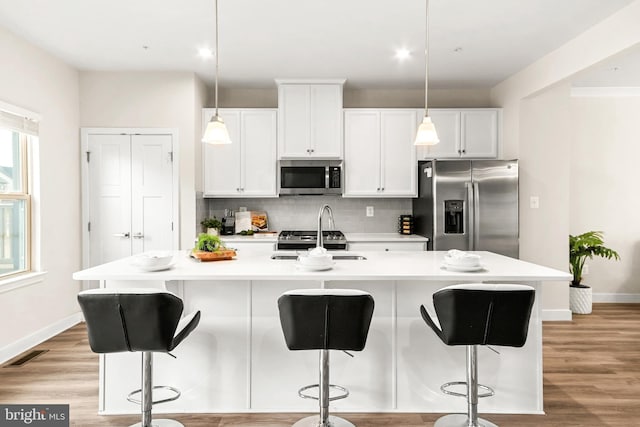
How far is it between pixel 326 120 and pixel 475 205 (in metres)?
1.83

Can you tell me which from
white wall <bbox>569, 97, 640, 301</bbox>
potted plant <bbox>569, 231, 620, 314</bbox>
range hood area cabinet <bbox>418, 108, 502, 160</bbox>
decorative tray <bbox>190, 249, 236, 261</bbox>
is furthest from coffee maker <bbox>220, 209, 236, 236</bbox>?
white wall <bbox>569, 97, 640, 301</bbox>

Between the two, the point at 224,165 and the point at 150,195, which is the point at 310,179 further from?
the point at 150,195

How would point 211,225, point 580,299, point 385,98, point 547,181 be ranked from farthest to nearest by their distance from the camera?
point 385,98 → point 580,299 → point 211,225 → point 547,181

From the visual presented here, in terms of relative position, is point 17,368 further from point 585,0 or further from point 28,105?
point 585,0

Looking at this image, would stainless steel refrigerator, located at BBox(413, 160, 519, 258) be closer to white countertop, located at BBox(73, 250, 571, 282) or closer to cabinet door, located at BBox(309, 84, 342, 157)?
cabinet door, located at BBox(309, 84, 342, 157)

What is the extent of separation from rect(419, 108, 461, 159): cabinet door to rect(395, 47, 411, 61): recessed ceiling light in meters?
1.00

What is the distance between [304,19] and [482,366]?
8.92 ft

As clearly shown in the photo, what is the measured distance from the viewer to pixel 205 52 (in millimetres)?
4293

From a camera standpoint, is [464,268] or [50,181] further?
[50,181]

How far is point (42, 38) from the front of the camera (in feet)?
13.0

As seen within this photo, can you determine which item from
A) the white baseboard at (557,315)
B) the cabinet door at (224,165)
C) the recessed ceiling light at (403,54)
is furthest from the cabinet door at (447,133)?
the cabinet door at (224,165)

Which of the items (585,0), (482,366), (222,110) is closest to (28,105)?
(222,110)

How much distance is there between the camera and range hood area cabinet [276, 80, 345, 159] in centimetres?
520

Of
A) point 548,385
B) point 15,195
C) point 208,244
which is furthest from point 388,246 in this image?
point 15,195
